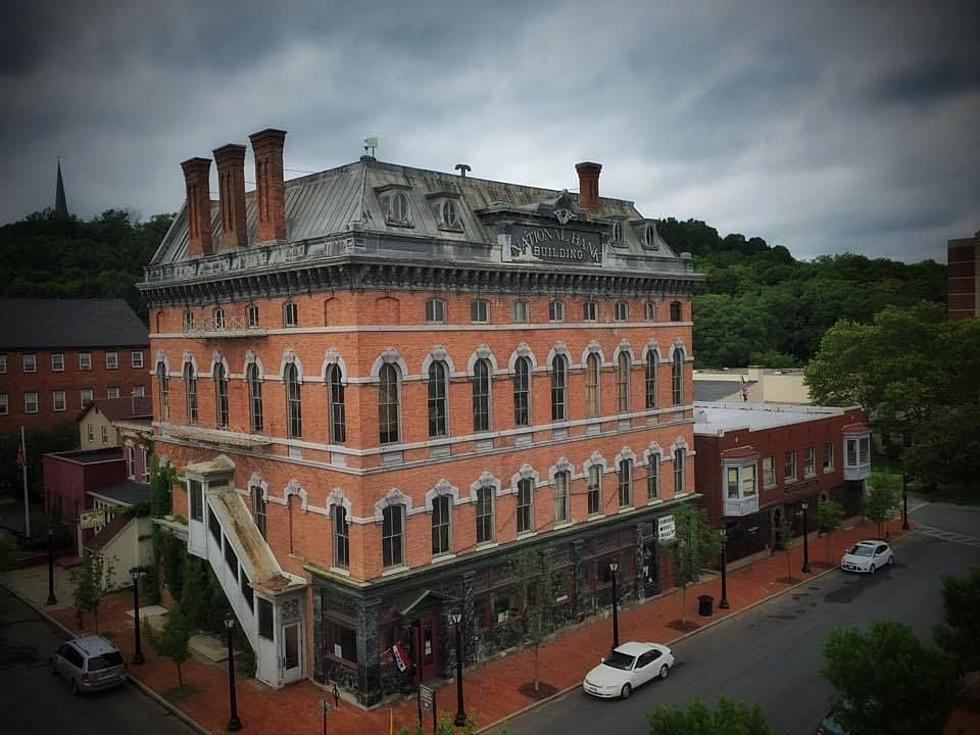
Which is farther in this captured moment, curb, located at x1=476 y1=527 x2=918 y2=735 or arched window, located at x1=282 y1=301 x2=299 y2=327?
arched window, located at x1=282 y1=301 x2=299 y2=327

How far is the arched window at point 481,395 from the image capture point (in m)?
29.0

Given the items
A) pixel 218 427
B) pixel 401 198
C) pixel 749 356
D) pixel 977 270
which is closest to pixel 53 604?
pixel 218 427

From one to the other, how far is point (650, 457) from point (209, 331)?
19.5 m

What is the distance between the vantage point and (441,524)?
91.6ft

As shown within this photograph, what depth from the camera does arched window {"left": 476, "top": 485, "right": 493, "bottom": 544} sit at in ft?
95.7

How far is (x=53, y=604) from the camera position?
35.5 meters

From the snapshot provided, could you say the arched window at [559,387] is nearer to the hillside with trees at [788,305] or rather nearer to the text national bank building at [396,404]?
the text national bank building at [396,404]

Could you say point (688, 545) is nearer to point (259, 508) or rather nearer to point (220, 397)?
point (259, 508)

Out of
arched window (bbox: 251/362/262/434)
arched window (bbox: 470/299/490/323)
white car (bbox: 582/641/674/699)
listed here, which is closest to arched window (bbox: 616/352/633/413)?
arched window (bbox: 470/299/490/323)

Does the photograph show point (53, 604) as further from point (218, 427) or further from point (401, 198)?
point (401, 198)

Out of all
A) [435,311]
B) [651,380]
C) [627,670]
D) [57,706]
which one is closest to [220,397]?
[435,311]

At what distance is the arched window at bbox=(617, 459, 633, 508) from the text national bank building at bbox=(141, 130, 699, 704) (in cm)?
17

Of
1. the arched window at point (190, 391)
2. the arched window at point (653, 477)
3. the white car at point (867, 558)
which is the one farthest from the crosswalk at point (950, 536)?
the arched window at point (190, 391)

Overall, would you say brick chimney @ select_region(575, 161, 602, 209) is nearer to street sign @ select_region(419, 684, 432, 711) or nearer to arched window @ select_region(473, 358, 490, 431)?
arched window @ select_region(473, 358, 490, 431)
